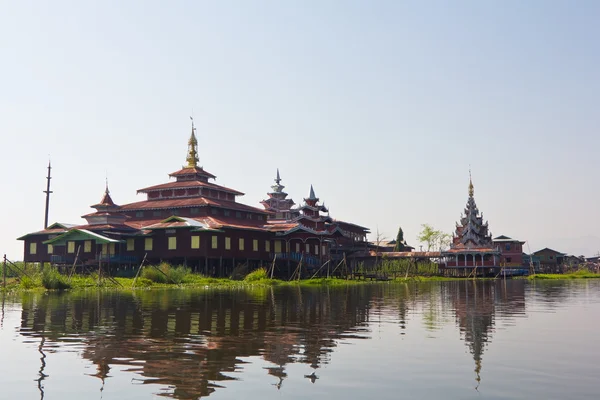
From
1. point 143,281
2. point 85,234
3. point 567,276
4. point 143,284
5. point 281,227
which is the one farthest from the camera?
point 567,276

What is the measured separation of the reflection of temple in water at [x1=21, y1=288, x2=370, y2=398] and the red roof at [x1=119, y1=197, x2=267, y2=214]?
3983 cm

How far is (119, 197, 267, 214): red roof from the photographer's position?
73.4 m

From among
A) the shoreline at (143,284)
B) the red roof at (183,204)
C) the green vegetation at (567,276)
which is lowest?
the shoreline at (143,284)

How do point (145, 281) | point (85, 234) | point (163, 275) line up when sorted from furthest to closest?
point (85, 234)
point (163, 275)
point (145, 281)

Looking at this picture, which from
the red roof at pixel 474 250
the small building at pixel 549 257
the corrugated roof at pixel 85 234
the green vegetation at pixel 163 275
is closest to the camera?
the green vegetation at pixel 163 275

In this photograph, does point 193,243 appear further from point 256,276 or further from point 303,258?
point 303,258

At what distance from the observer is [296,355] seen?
1570 cm

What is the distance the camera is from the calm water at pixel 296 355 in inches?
472

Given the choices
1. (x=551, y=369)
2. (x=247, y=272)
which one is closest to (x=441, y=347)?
(x=551, y=369)

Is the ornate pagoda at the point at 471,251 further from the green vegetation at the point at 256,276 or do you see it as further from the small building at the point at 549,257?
the green vegetation at the point at 256,276

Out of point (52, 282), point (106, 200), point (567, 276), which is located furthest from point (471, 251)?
point (52, 282)

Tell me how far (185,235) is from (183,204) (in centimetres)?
752

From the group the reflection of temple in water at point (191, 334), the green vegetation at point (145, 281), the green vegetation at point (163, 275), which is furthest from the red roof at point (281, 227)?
the reflection of temple in water at point (191, 334)

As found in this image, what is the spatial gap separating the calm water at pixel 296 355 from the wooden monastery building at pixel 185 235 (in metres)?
39.5
